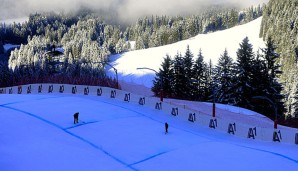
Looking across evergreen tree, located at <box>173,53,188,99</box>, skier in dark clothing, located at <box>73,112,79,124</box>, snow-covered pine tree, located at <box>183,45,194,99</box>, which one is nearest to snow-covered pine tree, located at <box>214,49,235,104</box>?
snow-covered pine tree, located at <box>183,45,194,99</box>

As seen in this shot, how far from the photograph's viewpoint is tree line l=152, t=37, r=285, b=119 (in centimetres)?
4728

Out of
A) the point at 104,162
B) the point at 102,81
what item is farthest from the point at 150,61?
the point at 104,162

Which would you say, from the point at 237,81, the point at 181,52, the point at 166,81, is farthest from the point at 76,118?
the point at 181,52

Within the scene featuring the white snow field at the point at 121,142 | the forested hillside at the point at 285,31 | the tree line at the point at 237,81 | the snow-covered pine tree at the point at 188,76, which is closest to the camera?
the white snow field at the point at 121,142

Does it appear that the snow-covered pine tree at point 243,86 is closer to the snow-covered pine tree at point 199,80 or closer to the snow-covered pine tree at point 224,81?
the snow-covered pine tree at point 224,81

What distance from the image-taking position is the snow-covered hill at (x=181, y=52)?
3669 inches

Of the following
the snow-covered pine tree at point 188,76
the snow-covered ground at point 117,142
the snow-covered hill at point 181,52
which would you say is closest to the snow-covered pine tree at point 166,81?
the snow-covered pine tree at point 188,76

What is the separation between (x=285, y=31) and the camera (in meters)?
100

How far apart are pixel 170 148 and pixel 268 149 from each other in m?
7.41

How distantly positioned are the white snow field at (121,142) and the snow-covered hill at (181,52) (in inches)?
2014

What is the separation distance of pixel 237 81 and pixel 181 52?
6103 centimetres

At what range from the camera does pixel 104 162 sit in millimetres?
19562

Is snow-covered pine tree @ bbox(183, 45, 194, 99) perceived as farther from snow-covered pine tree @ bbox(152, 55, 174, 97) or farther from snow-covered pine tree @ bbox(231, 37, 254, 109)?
snow-covered pine tree @ bbox(231, 37, 254, 109)

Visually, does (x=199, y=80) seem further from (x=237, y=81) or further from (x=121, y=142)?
(x=121, y=142)
